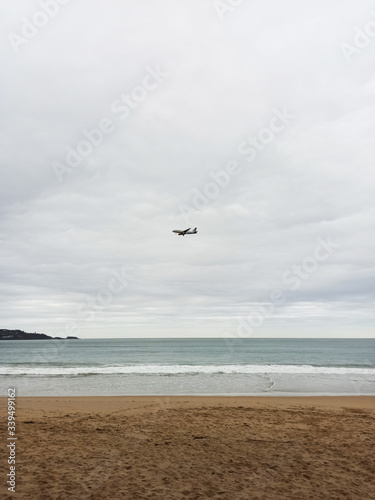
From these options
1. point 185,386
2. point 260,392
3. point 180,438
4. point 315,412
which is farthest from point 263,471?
point 185,386

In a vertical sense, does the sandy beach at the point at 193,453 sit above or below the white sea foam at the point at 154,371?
above

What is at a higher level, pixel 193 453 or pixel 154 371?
pixel 193 453

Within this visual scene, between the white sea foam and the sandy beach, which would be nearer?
the sandy beach

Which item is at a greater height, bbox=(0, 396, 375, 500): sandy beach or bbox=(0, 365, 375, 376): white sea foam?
bbox=(0, 396, 375, 500): sandy beach

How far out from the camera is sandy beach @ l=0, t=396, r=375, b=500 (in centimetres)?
698

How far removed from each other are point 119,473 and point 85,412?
7.63 meters

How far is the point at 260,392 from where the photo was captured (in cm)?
2139

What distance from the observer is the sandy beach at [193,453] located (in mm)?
6984

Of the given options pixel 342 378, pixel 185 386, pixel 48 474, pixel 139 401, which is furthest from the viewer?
pixel 342 378

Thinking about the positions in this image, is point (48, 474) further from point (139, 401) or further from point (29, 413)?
point (139, 401)

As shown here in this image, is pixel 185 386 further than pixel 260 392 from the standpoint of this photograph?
Yes

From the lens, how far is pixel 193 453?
9.09 meters

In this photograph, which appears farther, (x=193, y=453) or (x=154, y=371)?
(x=154, y=371)

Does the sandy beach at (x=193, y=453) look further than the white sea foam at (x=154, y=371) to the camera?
No
